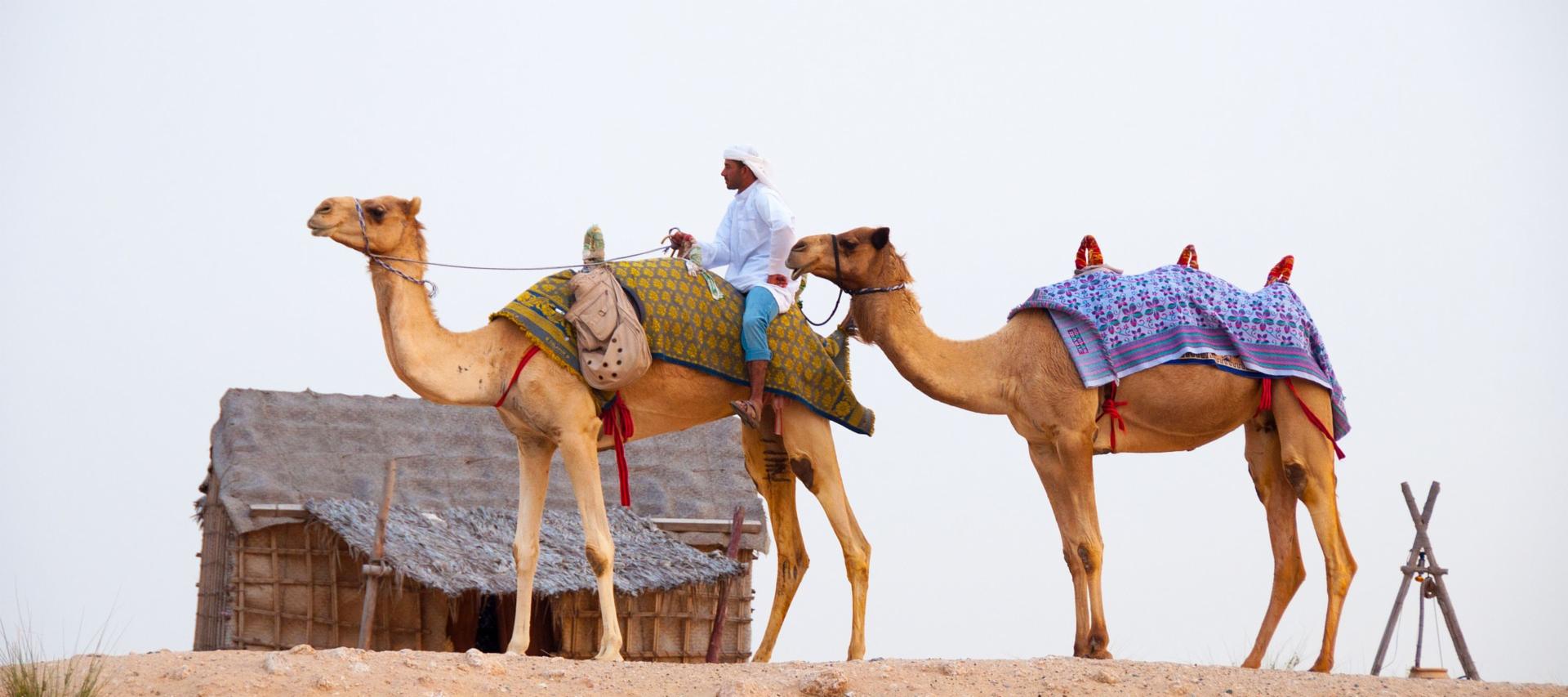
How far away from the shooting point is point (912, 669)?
803 cm

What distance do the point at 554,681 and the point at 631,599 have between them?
24.9 feet

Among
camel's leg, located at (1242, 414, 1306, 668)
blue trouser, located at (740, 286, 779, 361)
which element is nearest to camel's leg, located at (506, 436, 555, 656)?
blue trouser, located at (740, 286, 779, 361)

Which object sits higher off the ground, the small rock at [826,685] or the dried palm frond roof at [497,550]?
the dried palm frond roof at [497,550]

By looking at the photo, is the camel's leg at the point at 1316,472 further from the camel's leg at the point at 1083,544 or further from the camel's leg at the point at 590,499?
the camel's leg at the point at 590,499

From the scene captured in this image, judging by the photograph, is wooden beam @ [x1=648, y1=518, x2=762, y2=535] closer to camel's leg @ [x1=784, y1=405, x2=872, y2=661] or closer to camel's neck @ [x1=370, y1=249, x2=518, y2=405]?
camel's leg @ [x1=784, y1=405, x2=872, y2=661]

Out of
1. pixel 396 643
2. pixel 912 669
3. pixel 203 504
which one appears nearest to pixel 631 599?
pixel 396 643

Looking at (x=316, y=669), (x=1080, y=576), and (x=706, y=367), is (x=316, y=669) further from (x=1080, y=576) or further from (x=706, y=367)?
Answer: (x=1080, y=576)

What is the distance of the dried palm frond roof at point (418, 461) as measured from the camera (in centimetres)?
1512

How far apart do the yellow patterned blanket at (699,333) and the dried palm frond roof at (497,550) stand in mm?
4438

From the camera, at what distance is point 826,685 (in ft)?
25.2

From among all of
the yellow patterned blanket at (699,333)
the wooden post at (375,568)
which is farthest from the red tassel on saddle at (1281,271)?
the wooden post at (375,568)

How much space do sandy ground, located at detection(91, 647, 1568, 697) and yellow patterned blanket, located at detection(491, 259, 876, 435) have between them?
5.97 feet

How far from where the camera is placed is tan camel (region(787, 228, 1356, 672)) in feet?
30.5

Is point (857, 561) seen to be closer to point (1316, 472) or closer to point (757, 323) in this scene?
point (757, 323)
